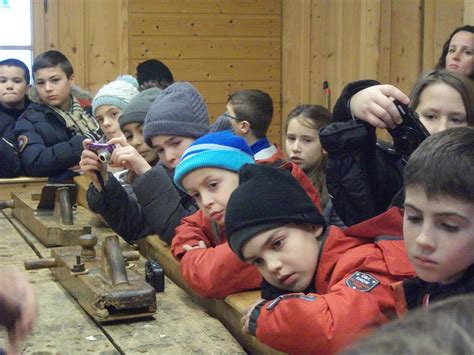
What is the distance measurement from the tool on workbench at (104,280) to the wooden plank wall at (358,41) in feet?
10.2

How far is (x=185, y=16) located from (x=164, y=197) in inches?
183

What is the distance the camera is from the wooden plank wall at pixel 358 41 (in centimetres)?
574

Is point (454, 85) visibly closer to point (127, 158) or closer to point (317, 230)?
point (317, 230)

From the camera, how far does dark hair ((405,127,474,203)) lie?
1311 millimetres

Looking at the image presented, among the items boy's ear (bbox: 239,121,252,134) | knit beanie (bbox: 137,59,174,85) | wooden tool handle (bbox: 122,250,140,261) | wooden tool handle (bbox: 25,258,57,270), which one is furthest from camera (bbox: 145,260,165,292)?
knit beanie (bbox: 137,59,174,85)

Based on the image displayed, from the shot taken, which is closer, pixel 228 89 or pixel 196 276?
pixel 196 276

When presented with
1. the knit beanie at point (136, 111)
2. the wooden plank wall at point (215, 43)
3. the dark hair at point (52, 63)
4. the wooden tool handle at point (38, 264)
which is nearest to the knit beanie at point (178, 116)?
the knit beanie at point (136, 111)

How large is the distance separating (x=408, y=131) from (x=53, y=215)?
1.44 metres

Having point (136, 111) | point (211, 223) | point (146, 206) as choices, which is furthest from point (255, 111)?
point (211, 223)

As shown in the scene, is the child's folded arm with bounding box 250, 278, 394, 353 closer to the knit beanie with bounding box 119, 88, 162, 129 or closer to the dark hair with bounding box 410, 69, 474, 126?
Result: the dark hair with bounding box 410, 69, 474, 126

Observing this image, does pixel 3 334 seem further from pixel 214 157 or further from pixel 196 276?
pixel 214 157

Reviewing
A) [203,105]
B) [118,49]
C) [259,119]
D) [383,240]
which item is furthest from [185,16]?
[383,240]

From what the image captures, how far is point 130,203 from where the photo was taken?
2.66 m

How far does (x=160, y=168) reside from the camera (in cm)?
261
